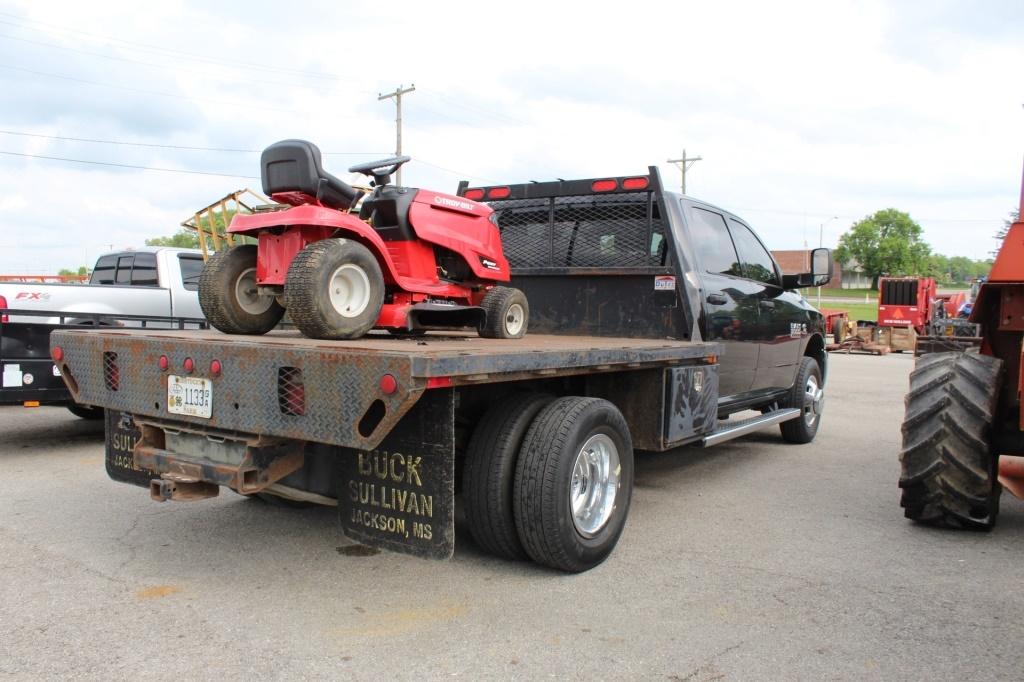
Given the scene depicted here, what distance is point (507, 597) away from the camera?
3.76 meters

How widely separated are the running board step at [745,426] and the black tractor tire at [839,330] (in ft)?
60.6

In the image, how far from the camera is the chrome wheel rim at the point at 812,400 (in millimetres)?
8055

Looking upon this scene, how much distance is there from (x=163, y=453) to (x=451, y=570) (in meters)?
1.50

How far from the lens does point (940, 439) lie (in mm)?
4707

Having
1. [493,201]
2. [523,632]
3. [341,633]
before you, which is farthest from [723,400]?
[341,633]

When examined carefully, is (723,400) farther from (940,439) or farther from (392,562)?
(392,562)

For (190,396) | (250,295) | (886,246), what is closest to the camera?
(190,396)

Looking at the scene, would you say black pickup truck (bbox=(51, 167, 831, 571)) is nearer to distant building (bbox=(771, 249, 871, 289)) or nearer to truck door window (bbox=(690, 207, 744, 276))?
truck door window (bbox=(690, 207, 744, 276))

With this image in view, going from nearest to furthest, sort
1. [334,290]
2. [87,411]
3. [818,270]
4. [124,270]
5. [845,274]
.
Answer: [334,290], [818,270], [87,411], [124,270], [845,274]

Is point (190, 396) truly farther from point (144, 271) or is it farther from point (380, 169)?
point (144, 271)

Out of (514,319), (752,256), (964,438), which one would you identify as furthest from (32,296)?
(964,438)

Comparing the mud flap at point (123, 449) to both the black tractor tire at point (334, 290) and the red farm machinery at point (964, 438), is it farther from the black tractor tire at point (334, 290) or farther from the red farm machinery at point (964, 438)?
the red farm machinery at point (964, 438)

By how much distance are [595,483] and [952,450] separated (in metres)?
2.10

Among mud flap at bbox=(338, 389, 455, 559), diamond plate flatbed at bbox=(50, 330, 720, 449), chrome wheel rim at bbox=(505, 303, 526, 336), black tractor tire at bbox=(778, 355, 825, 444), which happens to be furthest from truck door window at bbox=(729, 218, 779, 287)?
mud flap at bbox=(338, 389, 455, 559)
